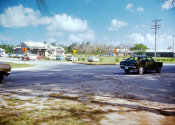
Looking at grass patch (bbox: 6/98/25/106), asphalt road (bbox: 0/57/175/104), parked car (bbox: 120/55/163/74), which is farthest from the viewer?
parked car (bbox: 120/55/163/74)

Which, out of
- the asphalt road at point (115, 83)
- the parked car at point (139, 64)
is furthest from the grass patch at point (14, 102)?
the parked car at point (139, 64)

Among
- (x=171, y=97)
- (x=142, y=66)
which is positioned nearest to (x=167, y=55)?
(x=142, y=66)

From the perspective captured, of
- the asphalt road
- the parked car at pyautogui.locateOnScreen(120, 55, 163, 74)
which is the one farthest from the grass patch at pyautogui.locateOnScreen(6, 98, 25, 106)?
the parked car at pyautogui.locateOnScreen(120, 55, 163, 74)

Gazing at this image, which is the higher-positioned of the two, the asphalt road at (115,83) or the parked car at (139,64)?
the parked car at (139,64)

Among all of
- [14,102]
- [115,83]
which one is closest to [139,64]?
[115,83]

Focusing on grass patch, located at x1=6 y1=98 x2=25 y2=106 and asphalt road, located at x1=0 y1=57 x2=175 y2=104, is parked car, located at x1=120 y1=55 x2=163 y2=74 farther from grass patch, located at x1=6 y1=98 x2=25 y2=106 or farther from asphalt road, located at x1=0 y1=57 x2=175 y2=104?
grass patch, located at x1=6 y1=98 x2=25 y2=106

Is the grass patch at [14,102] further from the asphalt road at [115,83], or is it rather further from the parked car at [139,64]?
the parked car at [139,64]

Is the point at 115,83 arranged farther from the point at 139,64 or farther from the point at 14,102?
the point at 14,102

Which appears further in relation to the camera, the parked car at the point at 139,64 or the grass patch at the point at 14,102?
the parked car at the point at 139,64

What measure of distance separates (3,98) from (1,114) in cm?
170

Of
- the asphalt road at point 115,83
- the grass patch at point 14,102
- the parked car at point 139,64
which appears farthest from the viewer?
the parked car at point 139,64

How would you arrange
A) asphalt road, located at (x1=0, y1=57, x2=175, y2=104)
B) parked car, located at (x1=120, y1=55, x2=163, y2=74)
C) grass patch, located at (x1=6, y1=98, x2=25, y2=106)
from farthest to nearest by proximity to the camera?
parked car, located at (x1=120, y1=55, x2=163, y2=74) < asphalt road, located at (x1=0, y1=57, x2=175, y2=104) < grass patch, located at (x1=6, y1=98, x2=25, y2=106)

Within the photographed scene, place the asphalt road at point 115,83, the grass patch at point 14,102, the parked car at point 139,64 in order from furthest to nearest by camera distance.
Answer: the parked car at point 139,64 → the asphalt road at point 115,83 → the grass patch at point 14,102

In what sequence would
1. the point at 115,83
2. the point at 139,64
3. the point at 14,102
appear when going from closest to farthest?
the point at 14,102, the point at 115,83, the point at 139,64
